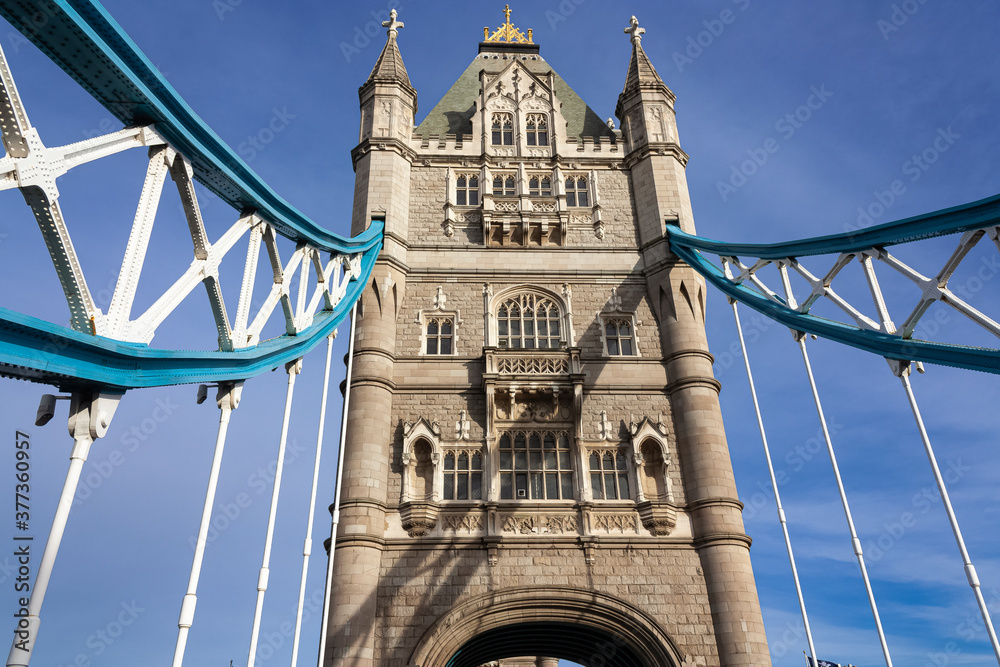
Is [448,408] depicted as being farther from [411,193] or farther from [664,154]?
[664,154]

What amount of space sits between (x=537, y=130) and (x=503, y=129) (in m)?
1.13

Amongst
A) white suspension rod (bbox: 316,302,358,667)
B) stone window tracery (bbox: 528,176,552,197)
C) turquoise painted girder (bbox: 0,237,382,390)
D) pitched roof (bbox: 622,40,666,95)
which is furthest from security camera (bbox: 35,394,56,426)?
pitched roof (bbox: 622,40,666,95)

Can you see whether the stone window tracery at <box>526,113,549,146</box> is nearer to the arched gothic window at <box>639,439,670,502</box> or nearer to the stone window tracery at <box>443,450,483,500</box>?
the arched gothic window at <box>639,439,670,502</box>

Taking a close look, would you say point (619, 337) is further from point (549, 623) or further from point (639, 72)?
point (639, 72)

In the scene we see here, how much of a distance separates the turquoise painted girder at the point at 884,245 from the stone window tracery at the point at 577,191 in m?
5.77

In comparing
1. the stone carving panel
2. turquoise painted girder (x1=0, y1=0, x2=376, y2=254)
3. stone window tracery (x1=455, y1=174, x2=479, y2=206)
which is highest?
stone window tracery (x1=455, y1=174, x2=479, y2=206)

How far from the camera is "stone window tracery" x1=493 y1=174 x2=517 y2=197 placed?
22.4 m

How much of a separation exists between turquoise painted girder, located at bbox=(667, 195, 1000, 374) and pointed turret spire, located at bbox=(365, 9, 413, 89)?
12.4 metres

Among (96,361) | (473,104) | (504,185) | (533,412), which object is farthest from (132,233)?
(473,104)

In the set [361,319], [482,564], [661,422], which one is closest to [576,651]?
[482,564]

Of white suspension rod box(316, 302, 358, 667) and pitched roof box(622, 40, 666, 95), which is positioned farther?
pitched roof box(622, 40, 666, 95)

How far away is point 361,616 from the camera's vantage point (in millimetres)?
15258

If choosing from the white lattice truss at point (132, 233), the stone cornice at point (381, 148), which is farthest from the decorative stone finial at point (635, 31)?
the white lattice truss at point (132, 233)

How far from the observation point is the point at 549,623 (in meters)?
16.3
